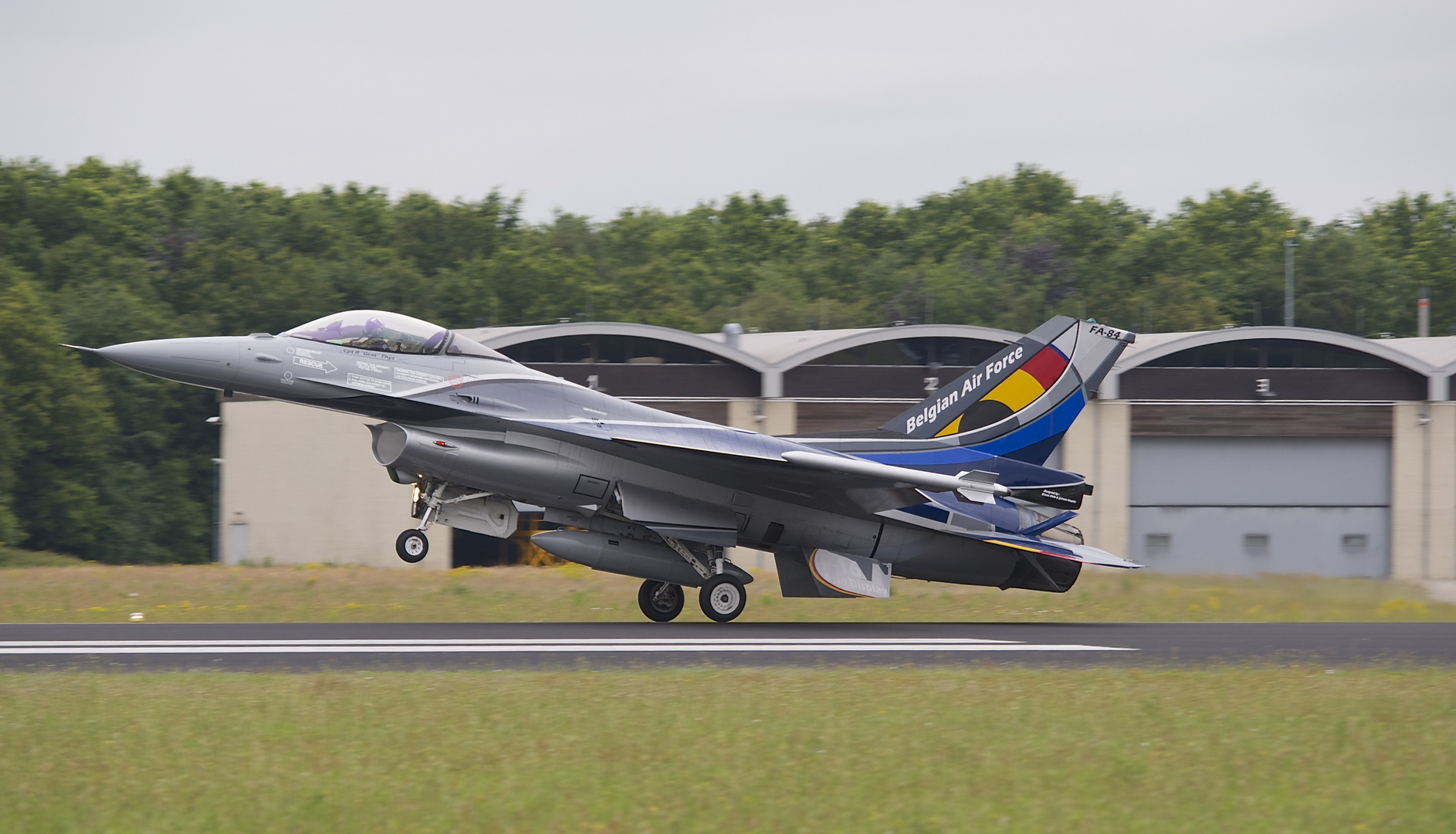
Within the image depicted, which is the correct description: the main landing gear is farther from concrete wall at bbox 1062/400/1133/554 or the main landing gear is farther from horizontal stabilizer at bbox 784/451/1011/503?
concrete wall at bbox 1062/400/1133/554

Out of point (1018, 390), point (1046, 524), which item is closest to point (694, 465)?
point (1018, 390)

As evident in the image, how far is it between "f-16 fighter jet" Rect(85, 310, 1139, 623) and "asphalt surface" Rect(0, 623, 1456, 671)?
91cm

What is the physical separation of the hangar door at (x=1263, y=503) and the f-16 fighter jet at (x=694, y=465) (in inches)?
566

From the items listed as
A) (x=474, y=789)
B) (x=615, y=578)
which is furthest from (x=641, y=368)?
(x=474, y=789)

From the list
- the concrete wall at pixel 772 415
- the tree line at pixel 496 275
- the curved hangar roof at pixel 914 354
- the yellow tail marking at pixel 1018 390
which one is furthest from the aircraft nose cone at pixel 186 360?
the tree line at pixel 496 275

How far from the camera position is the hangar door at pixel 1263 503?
32.0 metres

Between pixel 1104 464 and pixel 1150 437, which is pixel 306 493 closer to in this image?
pixel 1104 464

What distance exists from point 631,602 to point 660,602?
275 centimetres

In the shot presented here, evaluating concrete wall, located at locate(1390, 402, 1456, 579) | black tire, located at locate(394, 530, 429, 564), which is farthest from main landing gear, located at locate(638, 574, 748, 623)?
concrete wall, located at locate(1390, 402, 1456, 579)

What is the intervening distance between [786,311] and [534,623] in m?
55.5

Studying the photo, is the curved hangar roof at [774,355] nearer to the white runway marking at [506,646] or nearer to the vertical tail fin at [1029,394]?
the vertical tail fin at [1029,394]

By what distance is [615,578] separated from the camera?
87.5ft

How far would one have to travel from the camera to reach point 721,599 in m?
17.2

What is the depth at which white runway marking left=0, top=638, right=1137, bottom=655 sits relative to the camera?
13609 millimetres
